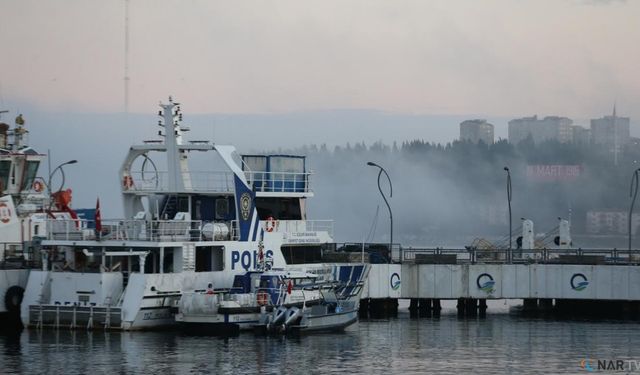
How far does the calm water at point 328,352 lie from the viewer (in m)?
48.2

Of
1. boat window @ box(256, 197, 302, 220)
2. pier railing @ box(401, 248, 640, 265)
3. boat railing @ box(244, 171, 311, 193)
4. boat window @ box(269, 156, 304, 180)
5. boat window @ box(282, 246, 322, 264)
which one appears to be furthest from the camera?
pier railing @ box(401, 248, 640, 265)

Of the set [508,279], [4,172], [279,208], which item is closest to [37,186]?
[4,172]

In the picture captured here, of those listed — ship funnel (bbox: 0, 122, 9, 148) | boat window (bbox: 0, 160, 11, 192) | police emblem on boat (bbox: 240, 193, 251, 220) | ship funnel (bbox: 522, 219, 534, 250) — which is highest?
ship funnel (bbox: 0, 122, 9, 148)

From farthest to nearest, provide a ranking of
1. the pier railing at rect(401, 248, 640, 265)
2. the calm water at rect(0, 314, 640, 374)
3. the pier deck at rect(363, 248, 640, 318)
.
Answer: the pier railing at rect(401, 248, 640, 265) < the pier deck at rect(363, 248, 640, 318) < the calm water at rect(0, 314, 640, 374)

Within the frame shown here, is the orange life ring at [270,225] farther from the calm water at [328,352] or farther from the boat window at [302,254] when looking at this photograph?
the calm water at [328,352]

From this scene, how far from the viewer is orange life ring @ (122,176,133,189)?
2510 inches

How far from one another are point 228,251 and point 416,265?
14627 mm

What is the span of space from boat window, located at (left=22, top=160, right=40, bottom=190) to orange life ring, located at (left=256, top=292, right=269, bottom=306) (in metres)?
19.0

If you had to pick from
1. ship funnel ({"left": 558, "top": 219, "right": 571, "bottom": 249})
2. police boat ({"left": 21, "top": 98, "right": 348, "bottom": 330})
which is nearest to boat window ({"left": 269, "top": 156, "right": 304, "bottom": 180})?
police boat ({"left": 21, "top": 98, "right": 348, "bottom": 330})

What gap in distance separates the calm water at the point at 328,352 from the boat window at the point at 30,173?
1468cm
